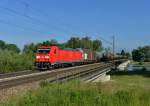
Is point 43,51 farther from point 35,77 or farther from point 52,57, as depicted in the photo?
point 35,77

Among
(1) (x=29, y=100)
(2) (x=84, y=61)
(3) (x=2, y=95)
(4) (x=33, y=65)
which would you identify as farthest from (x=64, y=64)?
(1) (x=29, y=100)

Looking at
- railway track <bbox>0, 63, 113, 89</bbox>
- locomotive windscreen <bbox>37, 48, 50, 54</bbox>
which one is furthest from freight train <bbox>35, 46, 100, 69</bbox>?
railway track <bbox>0, 63, 113, 89</bbox>

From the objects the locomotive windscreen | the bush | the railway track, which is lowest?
the railway track

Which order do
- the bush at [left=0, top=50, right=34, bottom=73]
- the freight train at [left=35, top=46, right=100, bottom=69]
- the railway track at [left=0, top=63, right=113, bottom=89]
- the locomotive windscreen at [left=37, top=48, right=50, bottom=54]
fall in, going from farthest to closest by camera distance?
1. the locomotive windscreen at [left=37, top=48, right=50, bottom=54]
2. the freight train at [left=35, top=46, right=100, bottom=69]
3. the bush at [left=0, top=50, right=34, bottom=73]
4. the railway track at [left=0, top=63, right=113, bottom=89]

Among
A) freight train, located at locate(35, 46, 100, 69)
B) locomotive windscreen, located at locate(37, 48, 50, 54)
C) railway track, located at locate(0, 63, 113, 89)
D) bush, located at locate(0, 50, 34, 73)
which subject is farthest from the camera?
locomotive windscreen, located at locate(37, 48, 50, 54)

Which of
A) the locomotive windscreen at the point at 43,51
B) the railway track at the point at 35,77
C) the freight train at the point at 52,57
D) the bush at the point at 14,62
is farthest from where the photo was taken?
the locomotive windscreen at the point at 43,51

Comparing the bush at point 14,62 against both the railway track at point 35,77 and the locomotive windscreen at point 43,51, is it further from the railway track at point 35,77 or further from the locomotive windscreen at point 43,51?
the railway track at point 35,77

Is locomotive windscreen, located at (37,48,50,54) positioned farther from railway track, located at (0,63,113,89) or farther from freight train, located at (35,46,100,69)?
railway track, located at (0,63,113,89)

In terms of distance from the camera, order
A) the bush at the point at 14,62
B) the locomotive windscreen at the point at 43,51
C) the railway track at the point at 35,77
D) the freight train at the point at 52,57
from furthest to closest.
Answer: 1. the locomotive windscreen at the point at 43,51
2. the freight train at the point at 52,57
3. the bush at the point at 14,62
4. the railway track at the point at 35,77

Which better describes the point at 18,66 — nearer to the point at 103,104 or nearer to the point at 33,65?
the point at 33,65

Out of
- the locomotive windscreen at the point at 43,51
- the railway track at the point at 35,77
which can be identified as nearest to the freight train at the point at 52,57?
the locomotive windscreen at the point at 43,51

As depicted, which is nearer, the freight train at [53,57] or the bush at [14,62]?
the bush at [14,62]

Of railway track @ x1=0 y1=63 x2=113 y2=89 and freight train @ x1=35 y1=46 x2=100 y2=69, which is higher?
freight train @ x1=35 y1=46 x2=100 y2=69

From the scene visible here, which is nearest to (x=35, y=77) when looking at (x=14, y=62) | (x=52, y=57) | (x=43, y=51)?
(x=52, y=57)
